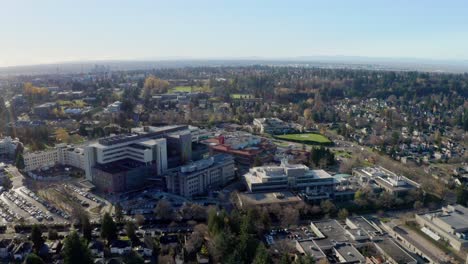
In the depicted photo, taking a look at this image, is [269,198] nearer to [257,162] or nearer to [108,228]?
[257,162]

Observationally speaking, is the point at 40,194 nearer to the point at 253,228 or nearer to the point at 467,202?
the point at 253,228

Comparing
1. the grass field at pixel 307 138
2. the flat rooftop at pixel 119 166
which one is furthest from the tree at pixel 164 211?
the grass field at pixel 307 138

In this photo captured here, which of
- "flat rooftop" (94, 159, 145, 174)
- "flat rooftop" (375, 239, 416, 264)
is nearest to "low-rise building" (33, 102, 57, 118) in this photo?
"flat rooftop" (94, 159, 145, 174)

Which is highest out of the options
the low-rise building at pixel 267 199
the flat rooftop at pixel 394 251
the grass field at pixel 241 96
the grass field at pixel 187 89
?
the grass field at pixel 187 89

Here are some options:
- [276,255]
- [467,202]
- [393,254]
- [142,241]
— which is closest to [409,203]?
[467,202]

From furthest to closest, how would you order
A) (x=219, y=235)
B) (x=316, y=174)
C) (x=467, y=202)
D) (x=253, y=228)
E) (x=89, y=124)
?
(x=89, y=124)
(x=316, y=174)
(x=467, y=202)
(x=253, y=228)
(x=219, y=235)

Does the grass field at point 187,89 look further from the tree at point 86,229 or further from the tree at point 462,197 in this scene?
the tree at point 86,229

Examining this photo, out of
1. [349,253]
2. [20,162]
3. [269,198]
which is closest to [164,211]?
[269,198]
